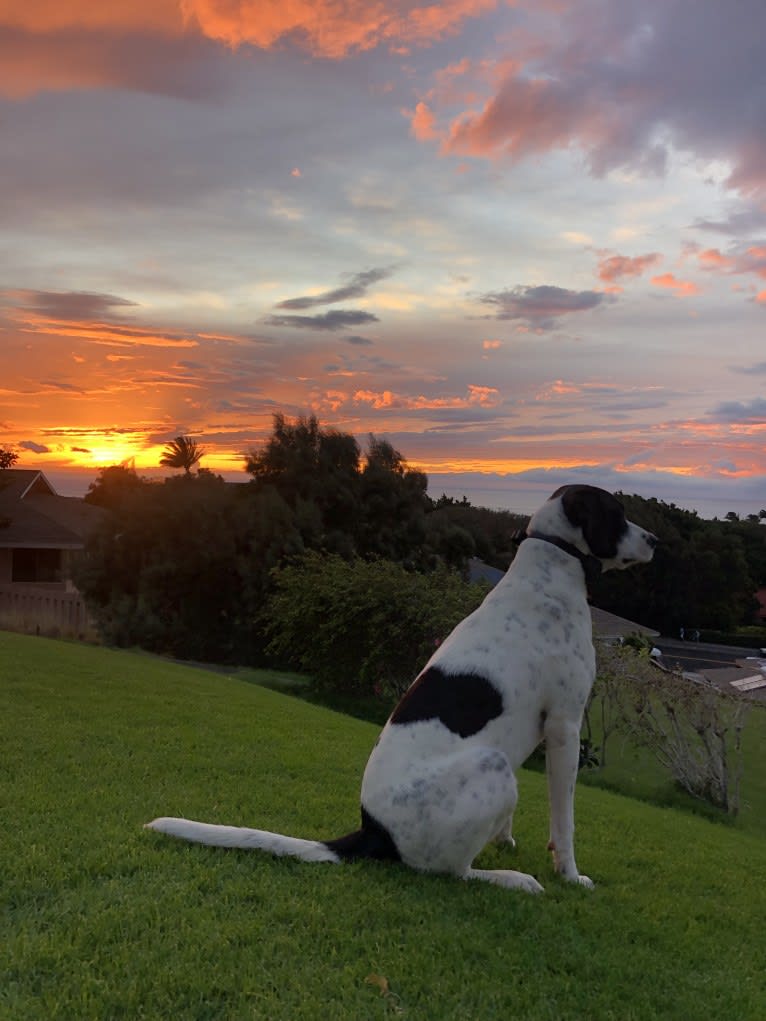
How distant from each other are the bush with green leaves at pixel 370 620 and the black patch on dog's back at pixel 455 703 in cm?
1030

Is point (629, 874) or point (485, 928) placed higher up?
point (485, 928)

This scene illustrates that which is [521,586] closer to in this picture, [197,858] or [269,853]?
[269,853]

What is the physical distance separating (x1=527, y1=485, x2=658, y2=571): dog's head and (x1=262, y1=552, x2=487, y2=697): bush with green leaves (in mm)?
9941

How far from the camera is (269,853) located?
4.03 metres

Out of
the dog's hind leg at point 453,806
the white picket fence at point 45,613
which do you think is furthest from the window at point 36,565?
the dog's hind leg at point 453,806

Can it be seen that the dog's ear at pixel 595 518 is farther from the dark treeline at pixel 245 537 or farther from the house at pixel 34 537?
the house at pixel 34 537

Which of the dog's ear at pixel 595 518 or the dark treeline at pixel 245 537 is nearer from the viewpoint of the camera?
the dog's ear at pixel 595 518

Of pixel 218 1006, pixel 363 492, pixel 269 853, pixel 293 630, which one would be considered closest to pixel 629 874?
pixel 269 853

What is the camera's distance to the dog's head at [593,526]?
4.33 metres

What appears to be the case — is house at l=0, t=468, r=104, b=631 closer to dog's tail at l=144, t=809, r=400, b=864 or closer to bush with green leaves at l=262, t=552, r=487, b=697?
bush with green leaves at l=262, t=552, r=487, b=697

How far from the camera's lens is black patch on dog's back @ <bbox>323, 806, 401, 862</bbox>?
3869mm

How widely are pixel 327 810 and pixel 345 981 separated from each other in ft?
8.41

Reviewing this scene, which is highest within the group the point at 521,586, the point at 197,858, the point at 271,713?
the point at 521,586

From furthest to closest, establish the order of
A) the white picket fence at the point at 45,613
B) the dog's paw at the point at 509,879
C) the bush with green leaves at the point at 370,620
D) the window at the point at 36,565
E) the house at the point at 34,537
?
the window at the point at 36,565 → the house at the point at 34,537 → the white picket fence at the point at 45,613 → the bush with green leaves at the point at 370,620 → the dog's paw at the point at 509,879
